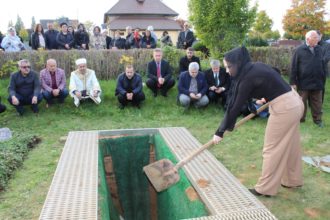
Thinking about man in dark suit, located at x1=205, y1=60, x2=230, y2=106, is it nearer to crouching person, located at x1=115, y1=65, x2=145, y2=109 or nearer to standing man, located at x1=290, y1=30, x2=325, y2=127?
crouching person, located at x1=115, y1=65, x2=145, y2=109

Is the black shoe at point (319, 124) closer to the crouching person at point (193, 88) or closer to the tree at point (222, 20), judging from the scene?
the crouching person at point (193, 88)

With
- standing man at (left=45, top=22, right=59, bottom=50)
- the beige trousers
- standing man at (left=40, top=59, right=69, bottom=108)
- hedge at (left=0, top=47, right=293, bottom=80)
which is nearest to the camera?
the beige trousers

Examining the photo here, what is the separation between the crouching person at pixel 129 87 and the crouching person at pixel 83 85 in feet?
1.76

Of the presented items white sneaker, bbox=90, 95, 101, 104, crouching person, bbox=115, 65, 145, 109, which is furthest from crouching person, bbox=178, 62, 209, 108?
white sneaker, bbox=90, 95, 101, 104

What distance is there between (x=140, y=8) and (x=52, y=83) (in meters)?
37.4

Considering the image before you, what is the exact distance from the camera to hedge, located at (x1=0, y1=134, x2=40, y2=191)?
495cm

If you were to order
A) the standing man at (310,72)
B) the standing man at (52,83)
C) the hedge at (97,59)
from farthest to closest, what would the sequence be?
the hedge at (97,59), the standing man at (52,83), the standing man at (310,72)

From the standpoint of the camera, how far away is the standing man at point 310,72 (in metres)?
7.32

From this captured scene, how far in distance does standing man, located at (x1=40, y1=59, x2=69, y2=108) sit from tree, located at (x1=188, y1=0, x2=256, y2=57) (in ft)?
15.5

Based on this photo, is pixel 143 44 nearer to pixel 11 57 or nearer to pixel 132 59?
pixel 132 59

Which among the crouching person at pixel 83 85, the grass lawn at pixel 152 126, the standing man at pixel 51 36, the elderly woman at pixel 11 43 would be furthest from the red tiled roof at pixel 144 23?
the crouching person at pixel 83 85

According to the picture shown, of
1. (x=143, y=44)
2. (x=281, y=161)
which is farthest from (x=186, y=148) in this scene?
(x=143, y=44)

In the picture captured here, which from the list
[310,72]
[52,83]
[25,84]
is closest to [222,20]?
[310,72]

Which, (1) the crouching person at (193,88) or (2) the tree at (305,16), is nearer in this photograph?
(1) the crouching person at (193,88)
